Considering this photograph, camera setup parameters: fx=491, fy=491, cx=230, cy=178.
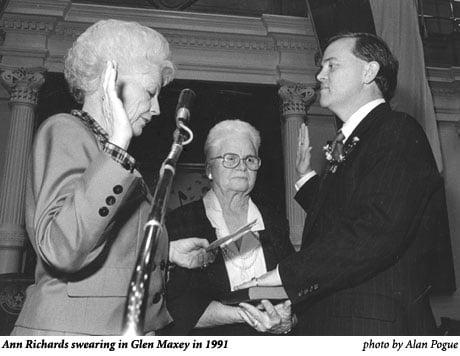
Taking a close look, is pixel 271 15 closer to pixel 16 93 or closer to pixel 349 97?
pixel 16 93

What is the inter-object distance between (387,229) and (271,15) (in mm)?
5688

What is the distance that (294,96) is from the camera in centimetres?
664

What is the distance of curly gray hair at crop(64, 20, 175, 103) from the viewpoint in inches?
51.1

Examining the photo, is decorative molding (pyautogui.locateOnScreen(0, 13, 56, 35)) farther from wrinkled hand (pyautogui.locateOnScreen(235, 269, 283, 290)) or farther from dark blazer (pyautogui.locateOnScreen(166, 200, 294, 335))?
wrinkled hand (pyautogui.locateOnScreen(235, 269, 283, 290))

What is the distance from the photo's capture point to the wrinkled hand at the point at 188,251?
1.57 m

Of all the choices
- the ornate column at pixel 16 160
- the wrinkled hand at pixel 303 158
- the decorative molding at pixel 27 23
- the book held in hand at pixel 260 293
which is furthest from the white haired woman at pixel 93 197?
the decorative molding at pixel 27 23

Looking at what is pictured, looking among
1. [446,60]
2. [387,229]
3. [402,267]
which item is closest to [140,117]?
[387,229]

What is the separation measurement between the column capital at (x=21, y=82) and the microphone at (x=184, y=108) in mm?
5460

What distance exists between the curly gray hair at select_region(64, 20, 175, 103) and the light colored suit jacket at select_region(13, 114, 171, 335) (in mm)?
194

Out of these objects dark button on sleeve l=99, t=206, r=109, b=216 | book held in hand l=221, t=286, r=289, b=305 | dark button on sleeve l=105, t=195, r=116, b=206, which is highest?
dark button on sleeve l=105, t=195, r=116, b=206

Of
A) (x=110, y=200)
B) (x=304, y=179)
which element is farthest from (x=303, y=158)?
(x=110, y=200)

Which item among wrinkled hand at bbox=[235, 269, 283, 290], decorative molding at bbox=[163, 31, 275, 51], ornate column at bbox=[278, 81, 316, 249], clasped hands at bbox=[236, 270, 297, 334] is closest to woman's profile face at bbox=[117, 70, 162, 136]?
wrinkled hand at bbox=[235, 269, 283, 290]

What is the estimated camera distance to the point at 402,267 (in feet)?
4.61

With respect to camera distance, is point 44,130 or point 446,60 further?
point 446,60
